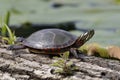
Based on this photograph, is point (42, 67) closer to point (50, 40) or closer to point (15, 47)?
point (50, 40)

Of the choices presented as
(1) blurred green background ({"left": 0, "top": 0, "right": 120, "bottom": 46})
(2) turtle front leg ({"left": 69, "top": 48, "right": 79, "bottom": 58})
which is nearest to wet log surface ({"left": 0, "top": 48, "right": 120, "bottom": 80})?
(2) turtle front leg ({"left": 69, "top": 48, "right": 79, "bottom": 58})

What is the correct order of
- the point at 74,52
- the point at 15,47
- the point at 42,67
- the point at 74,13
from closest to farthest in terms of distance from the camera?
the point at 42,67
the point at 74,52
the point at 15,47
the point at 74,13

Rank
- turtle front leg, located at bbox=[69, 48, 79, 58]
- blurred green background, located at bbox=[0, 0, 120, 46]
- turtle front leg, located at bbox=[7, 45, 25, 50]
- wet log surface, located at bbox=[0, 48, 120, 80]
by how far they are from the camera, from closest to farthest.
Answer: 1. wet log surface, located at bbox=[0, 48, 120, 80]
2. turtle front leg, located at bbox=[69, 48, 79, 58]
3. turtle front leg, located at bbox=[7, 45, 25, 50]
4. blurred green background, located at bbox=[0, 0, 120, 46]

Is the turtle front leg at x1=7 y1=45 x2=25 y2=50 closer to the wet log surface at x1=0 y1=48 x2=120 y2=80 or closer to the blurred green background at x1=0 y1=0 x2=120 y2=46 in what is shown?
the wet log surface at x1=0 y1=48 x2=120 y2=80

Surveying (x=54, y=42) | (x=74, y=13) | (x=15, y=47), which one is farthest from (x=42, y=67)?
(x=74, y=13)

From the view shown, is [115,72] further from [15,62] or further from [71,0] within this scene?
[71,0]

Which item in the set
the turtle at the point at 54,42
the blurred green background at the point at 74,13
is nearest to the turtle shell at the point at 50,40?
the turtle at the point at 54,42

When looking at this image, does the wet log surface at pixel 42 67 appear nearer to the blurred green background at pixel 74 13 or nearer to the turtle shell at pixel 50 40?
the turtle shell at pixel 50 40
